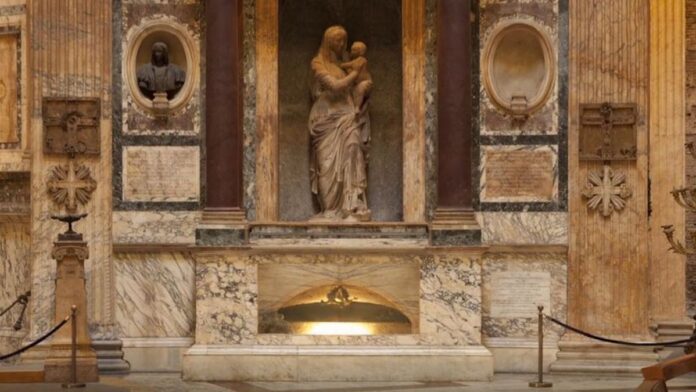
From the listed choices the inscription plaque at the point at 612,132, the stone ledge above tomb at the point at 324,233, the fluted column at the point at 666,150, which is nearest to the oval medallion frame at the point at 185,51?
the stone ledge above tomb at the point at 324,233

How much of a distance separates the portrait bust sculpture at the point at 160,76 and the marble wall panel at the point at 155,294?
2182 millimetres

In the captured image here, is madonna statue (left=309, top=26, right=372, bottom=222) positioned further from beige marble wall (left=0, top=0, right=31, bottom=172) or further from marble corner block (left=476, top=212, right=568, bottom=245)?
beige marble wall (left=0, top=0, right=31, bottom=172)

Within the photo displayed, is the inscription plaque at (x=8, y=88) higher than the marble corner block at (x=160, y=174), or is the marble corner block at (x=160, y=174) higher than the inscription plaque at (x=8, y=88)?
the inscription plaque at (x=8, y=88)

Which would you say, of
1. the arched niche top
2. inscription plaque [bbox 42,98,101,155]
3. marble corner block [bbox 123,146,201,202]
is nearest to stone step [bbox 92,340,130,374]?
marble corner block [bbox 123,146,201,202]

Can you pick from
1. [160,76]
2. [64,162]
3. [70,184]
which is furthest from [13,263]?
[160,76]

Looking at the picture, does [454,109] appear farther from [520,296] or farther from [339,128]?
[520,296]

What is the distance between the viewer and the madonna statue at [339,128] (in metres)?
20.2

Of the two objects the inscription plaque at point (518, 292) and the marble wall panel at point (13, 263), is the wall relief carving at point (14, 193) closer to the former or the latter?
the marble wall panel at point (13, 263)

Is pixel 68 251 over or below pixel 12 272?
over

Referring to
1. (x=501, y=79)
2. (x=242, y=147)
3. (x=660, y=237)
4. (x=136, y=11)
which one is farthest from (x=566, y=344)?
(x=136, y=11)

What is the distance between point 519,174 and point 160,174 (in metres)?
4.72

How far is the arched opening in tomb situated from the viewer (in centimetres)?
1948

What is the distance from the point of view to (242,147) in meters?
20.1

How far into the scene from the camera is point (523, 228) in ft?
65.5
